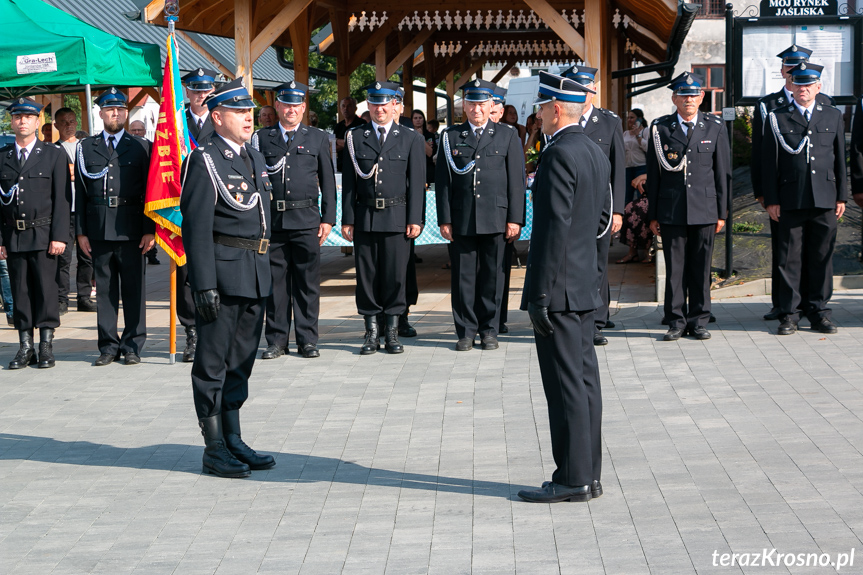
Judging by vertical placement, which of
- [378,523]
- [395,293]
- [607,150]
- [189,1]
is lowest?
[378,523]

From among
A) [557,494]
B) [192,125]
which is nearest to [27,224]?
[192,125]

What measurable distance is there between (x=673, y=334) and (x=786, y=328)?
3.02ft

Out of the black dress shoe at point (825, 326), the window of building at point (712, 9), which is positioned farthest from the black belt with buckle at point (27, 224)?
the window of building at point (712, 9)

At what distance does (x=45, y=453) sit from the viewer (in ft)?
19.8

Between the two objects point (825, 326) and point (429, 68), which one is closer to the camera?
point (825, 326)

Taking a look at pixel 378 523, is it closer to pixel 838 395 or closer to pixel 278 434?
pixel 278 434

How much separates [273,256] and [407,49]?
9.28 metres

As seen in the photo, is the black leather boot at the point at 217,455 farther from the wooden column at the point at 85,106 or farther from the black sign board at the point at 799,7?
the wooden column at the point at 85,106

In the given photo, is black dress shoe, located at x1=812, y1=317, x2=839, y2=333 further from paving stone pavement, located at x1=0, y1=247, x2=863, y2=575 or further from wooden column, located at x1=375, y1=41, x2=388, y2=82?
wooden column, located at x1=375, y1=41, x2=388, y2=82

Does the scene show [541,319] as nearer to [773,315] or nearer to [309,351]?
[309,351]

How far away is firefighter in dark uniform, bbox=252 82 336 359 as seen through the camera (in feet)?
28.0

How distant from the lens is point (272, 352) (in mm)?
8562

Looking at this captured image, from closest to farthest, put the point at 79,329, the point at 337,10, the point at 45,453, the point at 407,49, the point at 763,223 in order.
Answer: the point at 45,453 < the point at 79,329 < the point at 763,223 < the point at 337,10 < the point at 407,49

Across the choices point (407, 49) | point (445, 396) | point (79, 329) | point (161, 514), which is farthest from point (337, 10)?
point (161, 514)
